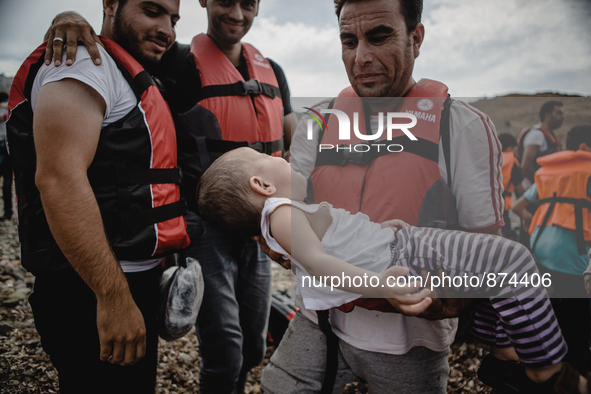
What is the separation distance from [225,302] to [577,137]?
338cm

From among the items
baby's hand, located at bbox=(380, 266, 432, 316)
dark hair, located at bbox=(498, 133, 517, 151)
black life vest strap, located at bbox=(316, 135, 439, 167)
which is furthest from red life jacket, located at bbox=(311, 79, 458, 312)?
dark hair, located at bbox=(498, 133, 517, 151)

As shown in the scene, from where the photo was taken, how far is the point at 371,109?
1.76 m

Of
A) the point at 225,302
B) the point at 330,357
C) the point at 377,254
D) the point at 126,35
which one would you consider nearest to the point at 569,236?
the point at 377,254

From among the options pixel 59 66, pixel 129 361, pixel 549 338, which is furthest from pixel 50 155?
pixel 549 338

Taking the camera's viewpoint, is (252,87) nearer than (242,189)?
No

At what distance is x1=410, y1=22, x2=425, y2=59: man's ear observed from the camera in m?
1.68

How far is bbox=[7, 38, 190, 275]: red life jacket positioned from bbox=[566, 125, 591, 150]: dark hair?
3.13 metres

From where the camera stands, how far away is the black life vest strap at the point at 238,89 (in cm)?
232

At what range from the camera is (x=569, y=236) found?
2.80 m

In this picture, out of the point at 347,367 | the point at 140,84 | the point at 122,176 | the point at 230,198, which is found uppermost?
the point at 140,84

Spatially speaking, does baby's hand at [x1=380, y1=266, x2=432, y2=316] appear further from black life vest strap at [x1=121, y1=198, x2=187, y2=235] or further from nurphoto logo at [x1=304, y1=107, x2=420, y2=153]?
black life vest strap at [x1=121, y1=198, x2=187, y2=235]

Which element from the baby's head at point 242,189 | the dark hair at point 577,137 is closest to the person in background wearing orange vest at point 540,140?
the dark hair at point 577,137

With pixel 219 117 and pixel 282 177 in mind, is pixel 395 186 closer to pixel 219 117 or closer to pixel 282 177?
pixel 282 177

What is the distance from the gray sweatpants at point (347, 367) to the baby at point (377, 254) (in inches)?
10.9
